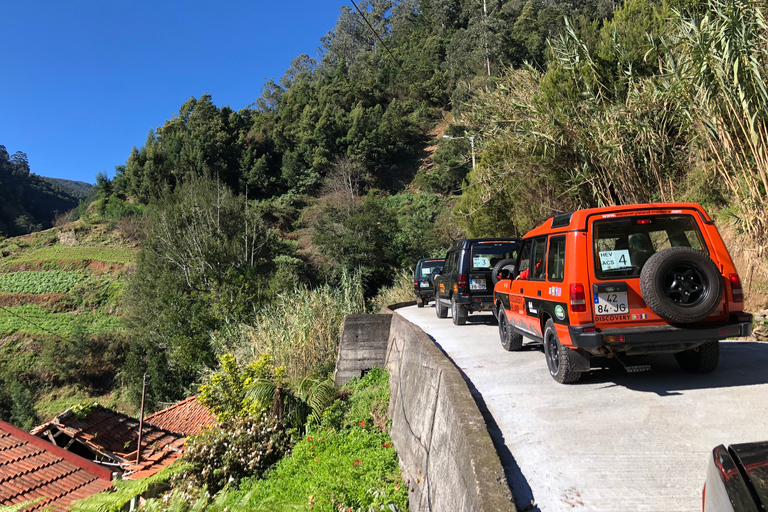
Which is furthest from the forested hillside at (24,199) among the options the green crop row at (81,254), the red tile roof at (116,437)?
the red tile roof at (116,437)

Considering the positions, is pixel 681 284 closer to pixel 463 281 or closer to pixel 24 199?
pixel 463 281

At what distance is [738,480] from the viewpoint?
194 cm

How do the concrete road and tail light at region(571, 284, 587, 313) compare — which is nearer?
the concrete road

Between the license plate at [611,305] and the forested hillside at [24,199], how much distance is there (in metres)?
85.6

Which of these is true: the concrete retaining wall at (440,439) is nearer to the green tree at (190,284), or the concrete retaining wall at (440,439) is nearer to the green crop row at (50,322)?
the green tree at (190,284)

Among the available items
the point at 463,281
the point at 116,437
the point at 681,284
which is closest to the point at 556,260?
the point at 681,284

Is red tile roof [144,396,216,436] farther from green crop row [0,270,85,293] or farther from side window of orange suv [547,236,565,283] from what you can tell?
green crop row [0,270,85,293]

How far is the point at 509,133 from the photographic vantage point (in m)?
15.8

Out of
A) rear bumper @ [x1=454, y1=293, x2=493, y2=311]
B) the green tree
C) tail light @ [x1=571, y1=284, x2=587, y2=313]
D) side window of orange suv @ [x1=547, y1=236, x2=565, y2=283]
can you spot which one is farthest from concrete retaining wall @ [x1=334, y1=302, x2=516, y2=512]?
the green tree

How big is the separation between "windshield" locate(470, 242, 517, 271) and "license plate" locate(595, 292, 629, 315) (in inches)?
253

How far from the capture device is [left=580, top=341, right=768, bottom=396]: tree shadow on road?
19.2 feet

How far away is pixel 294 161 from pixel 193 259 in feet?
125

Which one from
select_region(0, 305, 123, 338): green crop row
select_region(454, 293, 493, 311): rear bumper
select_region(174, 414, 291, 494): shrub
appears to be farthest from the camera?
select_region(0, 305, 123, 338): green crop row

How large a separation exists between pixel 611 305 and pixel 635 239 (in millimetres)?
929
